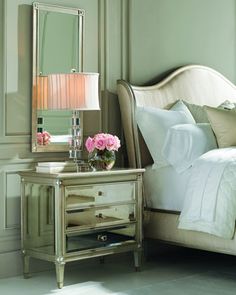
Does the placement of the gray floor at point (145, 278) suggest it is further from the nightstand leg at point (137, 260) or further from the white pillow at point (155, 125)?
the white pillow at point (155, 125)

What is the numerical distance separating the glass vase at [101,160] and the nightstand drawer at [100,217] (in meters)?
0.26

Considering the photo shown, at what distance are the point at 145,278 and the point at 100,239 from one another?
14.7 inches

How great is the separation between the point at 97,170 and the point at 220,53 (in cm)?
186

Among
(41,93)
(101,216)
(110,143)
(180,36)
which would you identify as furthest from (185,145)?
(180,36)

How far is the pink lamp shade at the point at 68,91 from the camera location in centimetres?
402

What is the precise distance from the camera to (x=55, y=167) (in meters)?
3.92

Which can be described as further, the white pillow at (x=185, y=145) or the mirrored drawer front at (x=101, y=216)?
the white pillow at (x=185, y=145)

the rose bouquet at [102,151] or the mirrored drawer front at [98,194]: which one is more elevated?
the rose bouquet at [102,151]

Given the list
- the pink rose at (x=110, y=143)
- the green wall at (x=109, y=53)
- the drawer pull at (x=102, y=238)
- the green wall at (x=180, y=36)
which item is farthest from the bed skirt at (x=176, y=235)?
the green wall at (x=180, y=36)

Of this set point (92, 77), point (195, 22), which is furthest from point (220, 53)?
point (92, 77)

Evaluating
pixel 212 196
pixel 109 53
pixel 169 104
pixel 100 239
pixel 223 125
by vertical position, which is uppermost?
pixel 109 53

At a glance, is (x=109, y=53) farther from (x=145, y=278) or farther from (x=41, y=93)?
(x=145, y=278)

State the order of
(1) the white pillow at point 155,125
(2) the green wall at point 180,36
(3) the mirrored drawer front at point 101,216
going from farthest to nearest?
(2) the green wall at point 180,36 < (1) the white pillow at point 155,125 < (3) the mirrored drawer front at point 101,216

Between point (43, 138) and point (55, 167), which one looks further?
point (43, 138)
